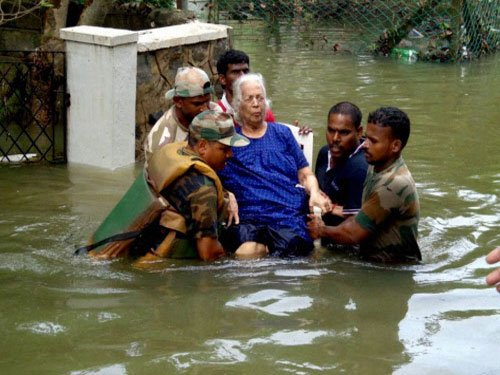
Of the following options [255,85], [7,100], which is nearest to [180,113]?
[255,85]

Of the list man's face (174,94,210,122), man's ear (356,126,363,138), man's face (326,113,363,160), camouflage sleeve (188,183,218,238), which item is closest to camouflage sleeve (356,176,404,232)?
man's face (326,113,363,160)

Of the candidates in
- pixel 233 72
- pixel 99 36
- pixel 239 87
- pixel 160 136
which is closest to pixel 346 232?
pixel 239 87

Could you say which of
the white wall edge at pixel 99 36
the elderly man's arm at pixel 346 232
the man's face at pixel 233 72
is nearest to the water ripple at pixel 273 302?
the elderly man's arm at pixel 346 232

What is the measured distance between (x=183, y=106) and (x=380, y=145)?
164cm

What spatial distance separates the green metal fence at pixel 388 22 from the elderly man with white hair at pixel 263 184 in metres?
10.5

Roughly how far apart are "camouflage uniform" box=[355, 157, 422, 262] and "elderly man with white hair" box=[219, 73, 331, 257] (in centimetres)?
53

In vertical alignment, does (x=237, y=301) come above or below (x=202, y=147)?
below

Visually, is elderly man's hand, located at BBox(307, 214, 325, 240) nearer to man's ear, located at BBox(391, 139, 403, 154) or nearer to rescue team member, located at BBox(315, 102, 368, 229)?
rescue team member, located at BBox(315, 102, 368, 229)

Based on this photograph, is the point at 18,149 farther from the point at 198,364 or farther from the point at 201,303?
the point at 198,364

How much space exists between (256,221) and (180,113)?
1035 millimetres

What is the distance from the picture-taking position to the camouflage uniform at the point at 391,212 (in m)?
6.36

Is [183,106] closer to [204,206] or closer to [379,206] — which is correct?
[204,206]

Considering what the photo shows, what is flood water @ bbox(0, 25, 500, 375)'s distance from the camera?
5.02 m

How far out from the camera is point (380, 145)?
6.38 metres
